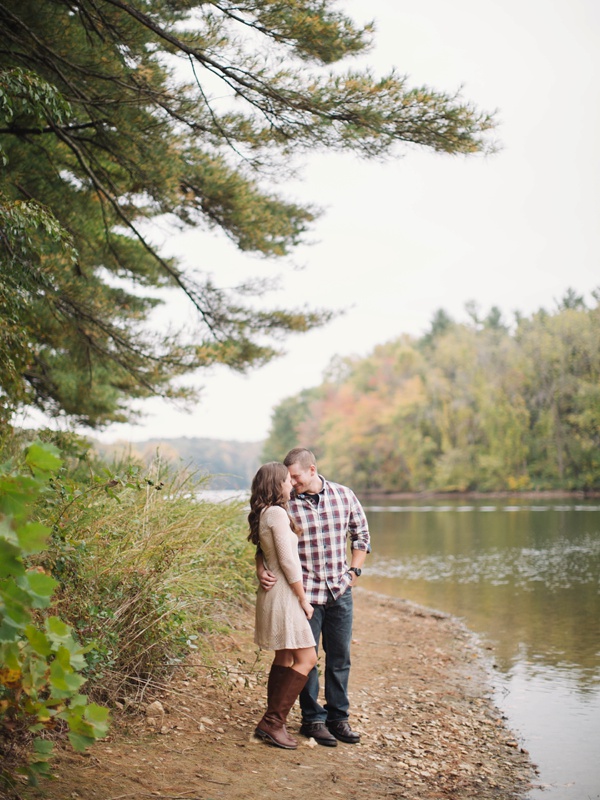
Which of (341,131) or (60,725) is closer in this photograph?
(60,725)

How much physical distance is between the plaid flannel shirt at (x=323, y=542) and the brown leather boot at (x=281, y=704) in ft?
1.59

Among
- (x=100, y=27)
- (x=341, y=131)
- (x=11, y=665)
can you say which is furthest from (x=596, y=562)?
(x=11, y=665)

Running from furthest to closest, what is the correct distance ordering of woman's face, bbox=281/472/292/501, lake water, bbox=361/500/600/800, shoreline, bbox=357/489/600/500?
shoreline, bbox=357/489/600/500
lake water, bbox=361/500/600/800
woman's face, bbox=281/472/292/501

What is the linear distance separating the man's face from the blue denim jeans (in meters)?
0.72

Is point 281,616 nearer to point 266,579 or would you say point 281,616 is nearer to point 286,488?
point 266,579

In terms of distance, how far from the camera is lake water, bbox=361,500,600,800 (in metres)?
5.48

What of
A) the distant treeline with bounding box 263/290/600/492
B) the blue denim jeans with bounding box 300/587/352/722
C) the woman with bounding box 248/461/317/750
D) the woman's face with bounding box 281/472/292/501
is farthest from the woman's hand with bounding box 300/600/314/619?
the distant treeline with bounding box 263/290/600/492

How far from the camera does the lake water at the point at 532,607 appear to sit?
18.0 feet

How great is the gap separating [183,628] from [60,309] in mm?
5022

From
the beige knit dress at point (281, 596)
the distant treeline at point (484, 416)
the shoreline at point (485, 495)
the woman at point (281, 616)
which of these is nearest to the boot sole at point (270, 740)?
the woman at point (281, 616)

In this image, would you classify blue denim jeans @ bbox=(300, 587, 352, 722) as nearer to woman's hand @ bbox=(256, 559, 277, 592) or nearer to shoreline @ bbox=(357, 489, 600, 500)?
woman's hand @ bbox=(256, 559, 277, 592)

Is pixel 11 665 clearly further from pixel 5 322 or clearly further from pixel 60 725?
pixel 5 322

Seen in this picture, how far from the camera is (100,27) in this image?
7.23 meters

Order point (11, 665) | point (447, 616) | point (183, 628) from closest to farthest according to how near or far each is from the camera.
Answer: point (11, 665) → point (183, 628) → point (447, 616)
